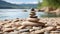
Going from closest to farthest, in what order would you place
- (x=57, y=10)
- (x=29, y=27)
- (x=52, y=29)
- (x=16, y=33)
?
(x=16, y=33) < (x=52, y=29) < (x=29, y=27) < (x=57, y=10)

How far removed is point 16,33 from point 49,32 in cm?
46

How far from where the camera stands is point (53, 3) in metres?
14.6

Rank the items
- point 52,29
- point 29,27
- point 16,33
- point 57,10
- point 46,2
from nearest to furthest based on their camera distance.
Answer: point 16,33 → point 52,29 → point 29,27 → point 57,10 → point 46,2

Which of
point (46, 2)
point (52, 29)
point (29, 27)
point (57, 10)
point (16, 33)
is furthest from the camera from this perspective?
point (46, 2)

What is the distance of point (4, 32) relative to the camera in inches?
130

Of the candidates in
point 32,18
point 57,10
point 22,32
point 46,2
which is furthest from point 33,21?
point 46,2

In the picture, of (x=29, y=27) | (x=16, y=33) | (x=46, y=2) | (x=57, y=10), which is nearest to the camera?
(x=16, y=33)

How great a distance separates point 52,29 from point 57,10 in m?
11.0

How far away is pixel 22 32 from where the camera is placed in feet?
10.5

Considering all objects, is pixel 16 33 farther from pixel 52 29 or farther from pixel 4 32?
pixel 52 29

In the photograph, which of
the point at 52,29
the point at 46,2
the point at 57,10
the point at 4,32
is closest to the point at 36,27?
the point at 52,29

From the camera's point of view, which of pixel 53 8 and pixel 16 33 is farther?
pixel 53 8

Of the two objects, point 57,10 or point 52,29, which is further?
point 57,10

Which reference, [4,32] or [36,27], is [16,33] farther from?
[36,27]
